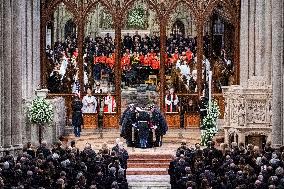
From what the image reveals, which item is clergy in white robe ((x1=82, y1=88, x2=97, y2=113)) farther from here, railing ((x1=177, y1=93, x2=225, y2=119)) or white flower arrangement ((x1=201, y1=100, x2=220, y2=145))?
white flower arrangement ((x1=201, y1=100, x2=220, y2=145))

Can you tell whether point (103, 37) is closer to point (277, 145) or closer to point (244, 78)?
point (244, 78)

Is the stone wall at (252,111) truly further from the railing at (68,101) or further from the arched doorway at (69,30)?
the arched doorway at (69,30)

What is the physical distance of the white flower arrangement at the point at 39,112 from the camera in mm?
28109

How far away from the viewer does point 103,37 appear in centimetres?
4231

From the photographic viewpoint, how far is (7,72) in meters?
25.1

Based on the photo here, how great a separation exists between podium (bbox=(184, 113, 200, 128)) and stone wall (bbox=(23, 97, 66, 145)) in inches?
193

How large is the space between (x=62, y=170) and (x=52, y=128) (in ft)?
34.1

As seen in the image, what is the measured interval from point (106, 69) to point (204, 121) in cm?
A: 1160

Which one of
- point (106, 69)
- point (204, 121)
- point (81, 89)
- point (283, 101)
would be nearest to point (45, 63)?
point (81, 89)

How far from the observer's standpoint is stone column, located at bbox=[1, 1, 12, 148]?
24891 mm

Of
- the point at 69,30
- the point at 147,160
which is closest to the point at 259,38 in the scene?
the point at 147,160

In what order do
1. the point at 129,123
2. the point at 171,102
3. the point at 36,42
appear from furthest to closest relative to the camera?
1. the point at 36,42
2. the point at 171,102
3. the point at 129,123

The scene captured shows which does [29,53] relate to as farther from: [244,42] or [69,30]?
[69,30]

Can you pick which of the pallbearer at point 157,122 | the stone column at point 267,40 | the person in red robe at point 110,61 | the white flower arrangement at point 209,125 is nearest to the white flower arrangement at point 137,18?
the person in red robe at point 110,61
